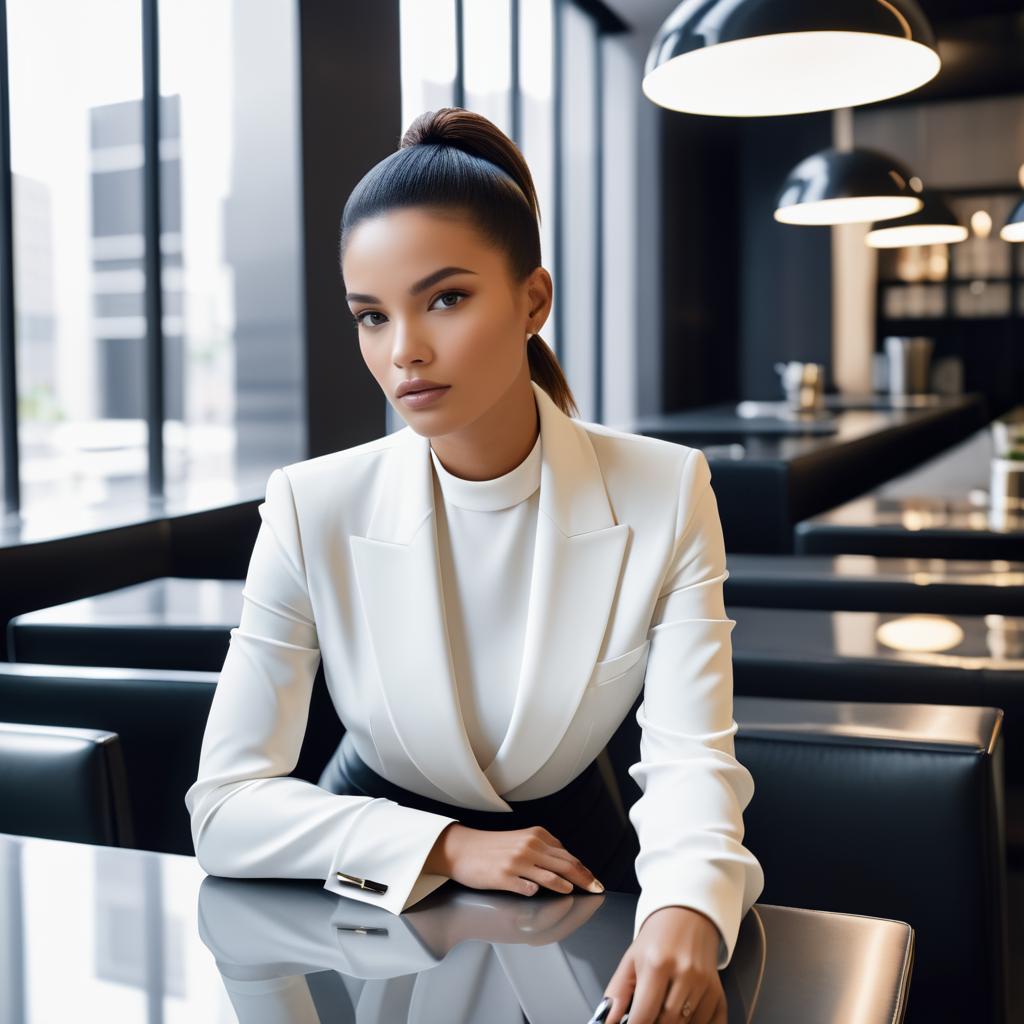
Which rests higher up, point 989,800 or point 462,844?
point 462,844

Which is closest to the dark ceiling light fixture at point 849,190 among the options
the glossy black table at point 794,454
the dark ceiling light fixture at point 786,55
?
the glossy black table at point 794,454

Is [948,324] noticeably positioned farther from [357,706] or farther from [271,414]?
[357,706]

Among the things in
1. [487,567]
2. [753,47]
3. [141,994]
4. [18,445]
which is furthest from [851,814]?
[18,445]

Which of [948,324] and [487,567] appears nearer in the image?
[487,567]

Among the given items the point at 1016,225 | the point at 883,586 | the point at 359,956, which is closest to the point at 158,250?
the point at 883,586

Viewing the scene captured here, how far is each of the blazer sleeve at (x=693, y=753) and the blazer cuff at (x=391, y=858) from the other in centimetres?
17

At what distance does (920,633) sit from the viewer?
2111 millimetres

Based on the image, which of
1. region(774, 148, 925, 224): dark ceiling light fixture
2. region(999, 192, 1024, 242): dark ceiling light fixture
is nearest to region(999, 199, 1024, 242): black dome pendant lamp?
region(999, 192, 1024, 242): dark ceiling light fixture

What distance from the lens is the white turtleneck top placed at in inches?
43.6

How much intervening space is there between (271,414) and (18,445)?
1002 millimetres

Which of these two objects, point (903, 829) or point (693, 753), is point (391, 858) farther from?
point (903, 829)

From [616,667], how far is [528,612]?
0.31 ft

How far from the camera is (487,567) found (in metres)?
1.12

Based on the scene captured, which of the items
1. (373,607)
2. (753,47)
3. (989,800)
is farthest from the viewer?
(753,47)
